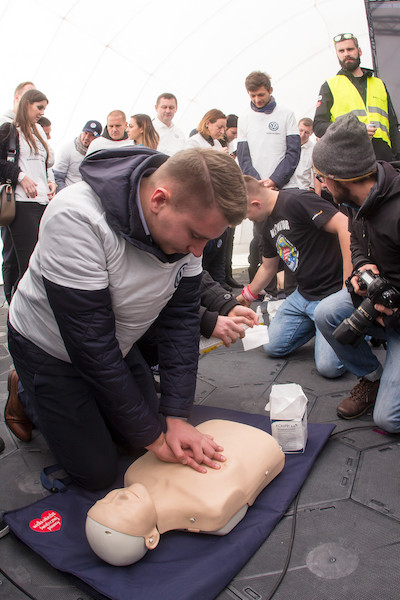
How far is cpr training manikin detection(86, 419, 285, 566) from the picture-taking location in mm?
1291

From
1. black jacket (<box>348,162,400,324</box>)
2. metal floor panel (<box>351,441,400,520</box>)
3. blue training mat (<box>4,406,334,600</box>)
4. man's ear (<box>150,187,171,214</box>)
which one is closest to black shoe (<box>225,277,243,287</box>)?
black jacket (<box>348,162,400,324</box>)

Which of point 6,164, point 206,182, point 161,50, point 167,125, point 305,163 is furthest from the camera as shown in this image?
point 161,50

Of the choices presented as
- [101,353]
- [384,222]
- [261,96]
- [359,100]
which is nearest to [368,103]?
[359,100]

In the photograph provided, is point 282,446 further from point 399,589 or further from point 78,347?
point 78,347

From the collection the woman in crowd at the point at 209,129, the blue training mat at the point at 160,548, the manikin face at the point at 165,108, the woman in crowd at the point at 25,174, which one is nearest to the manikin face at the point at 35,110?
the woman in crowd at the point at 25,174

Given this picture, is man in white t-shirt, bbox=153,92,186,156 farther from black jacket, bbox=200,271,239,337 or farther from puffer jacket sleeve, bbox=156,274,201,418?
puffer jacket sleeve, bbox=156,274,201,418

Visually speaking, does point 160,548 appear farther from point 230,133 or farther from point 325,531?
point 230,133

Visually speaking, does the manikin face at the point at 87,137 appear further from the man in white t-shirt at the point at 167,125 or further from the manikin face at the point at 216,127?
the manikin face at the point at 216,127

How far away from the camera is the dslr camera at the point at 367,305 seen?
1.91m

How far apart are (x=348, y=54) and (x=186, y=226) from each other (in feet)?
9.71

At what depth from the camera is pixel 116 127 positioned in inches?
169

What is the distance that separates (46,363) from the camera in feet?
5.43

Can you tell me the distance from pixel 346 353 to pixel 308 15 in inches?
281

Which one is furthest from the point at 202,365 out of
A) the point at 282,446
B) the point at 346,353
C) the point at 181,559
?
the point at 181,559
